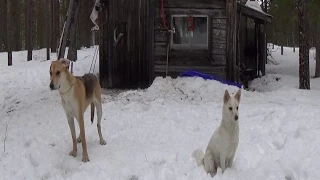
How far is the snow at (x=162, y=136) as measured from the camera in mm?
5695

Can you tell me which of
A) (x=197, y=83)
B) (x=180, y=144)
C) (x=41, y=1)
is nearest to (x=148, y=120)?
(x=180, y=144)

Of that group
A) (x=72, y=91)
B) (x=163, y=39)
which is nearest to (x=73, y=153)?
(x=72, y=91)

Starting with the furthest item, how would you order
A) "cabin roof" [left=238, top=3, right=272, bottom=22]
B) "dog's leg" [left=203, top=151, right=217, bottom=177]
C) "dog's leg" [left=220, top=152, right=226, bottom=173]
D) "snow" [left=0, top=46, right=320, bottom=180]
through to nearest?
"cabin roof" [left=238, top=3, right=272, bottom=22], "snow" [left=0, top=46, right=320, bottom=180], "dog's leg" [left=203, top=151, right=217, bottom=177], "dog's leg" [left=220, top=152, right=226, bottom=173]

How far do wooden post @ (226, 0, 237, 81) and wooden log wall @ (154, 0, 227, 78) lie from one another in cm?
16

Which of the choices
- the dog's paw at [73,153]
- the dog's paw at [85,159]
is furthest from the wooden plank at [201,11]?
the dog's paw at [85,159]

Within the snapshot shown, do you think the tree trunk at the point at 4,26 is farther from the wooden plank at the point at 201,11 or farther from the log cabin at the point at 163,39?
the wooden plank at the point at 201,11

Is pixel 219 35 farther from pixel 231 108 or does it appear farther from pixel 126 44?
pixel 231 108

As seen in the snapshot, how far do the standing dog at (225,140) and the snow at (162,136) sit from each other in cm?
14

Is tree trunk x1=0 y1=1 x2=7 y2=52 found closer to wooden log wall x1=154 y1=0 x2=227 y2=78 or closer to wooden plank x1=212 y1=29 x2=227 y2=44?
wooden log wall x1=154 y1=0 x2=227 y2=78

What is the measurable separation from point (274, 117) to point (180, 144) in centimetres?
240

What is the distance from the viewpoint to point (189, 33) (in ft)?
45.2

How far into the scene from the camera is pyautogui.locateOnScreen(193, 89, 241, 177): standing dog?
5.18 meters

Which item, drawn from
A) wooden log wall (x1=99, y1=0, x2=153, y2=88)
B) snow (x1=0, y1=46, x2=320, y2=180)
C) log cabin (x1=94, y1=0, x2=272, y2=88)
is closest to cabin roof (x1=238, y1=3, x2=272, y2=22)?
log cabin (x1=94, y1=0, x2=272, y2=88)

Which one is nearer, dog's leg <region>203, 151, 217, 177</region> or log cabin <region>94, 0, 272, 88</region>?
dog's leg <region>203, 151, 217, 177</region>
